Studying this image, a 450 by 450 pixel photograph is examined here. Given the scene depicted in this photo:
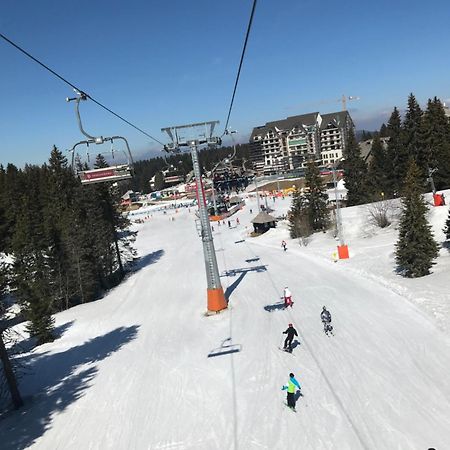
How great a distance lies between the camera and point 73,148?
15.7 m

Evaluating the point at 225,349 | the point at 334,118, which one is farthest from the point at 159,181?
the point at 225,349

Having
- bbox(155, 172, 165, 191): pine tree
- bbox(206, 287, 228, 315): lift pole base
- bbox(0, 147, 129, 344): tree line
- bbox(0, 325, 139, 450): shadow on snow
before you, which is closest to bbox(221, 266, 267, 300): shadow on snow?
bbox(206, 287, 228, 315): lift pole base

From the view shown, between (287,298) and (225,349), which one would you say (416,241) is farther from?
(225,349)

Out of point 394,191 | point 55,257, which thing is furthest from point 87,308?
point 394,191

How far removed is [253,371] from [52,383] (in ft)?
28.6

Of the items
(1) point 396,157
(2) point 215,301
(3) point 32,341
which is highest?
(1) point 396,157

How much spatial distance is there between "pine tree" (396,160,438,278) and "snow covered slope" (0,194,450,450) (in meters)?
0.93

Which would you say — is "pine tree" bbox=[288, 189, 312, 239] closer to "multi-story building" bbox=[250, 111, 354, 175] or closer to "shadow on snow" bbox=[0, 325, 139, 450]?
"shadow on snow" bbox=[0, 325, 139, 450]

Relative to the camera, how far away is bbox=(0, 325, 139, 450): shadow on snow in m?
13.0

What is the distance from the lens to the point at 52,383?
16.7 metres

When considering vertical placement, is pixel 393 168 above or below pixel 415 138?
below

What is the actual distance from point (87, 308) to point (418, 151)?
39.5m

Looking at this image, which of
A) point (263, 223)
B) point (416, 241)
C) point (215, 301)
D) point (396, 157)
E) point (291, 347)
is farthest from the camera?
point (263, 223)

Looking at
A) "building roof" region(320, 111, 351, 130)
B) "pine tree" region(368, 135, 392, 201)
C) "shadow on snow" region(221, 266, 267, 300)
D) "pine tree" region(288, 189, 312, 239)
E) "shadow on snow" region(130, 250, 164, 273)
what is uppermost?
"building roof" region(320, 111, 351, 130)
